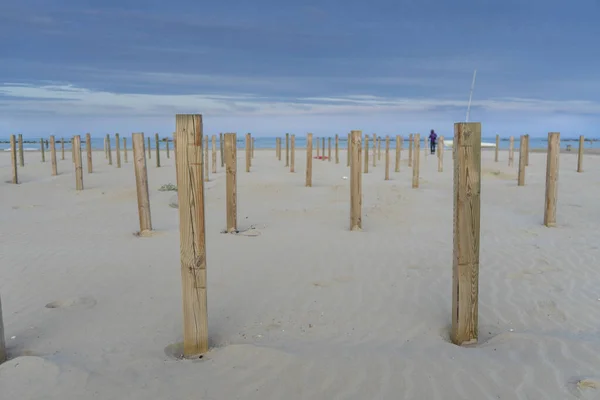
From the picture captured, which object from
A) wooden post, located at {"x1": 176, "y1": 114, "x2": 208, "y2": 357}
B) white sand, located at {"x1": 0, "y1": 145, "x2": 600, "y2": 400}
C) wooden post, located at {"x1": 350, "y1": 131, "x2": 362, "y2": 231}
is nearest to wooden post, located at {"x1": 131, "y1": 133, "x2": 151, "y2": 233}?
white sand, located at {"x1": 0, "y1": 145, "x2": 600, "y2": 400}

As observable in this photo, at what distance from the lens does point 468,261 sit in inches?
148

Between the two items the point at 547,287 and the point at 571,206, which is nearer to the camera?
the point at 547,287

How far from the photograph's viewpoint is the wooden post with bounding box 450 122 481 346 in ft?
12.2

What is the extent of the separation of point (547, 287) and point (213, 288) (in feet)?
11.7

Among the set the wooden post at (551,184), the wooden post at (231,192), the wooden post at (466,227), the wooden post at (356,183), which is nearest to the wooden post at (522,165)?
the wooden post at (551,184)

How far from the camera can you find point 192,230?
353 cm

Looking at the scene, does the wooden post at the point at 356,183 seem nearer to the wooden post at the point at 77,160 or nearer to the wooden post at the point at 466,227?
the wooden post at the point at 466,227

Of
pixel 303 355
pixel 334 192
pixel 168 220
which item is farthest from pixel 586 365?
pixel 334 192

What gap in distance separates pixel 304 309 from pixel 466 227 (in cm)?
172

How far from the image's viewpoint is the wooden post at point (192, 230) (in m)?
3.50

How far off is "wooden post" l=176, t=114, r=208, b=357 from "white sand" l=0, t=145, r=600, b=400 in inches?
9.1

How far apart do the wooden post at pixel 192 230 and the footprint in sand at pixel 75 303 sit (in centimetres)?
163

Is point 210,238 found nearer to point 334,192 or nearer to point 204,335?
point 204,335

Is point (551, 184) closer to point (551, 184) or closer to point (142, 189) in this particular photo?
point (551, 184)
